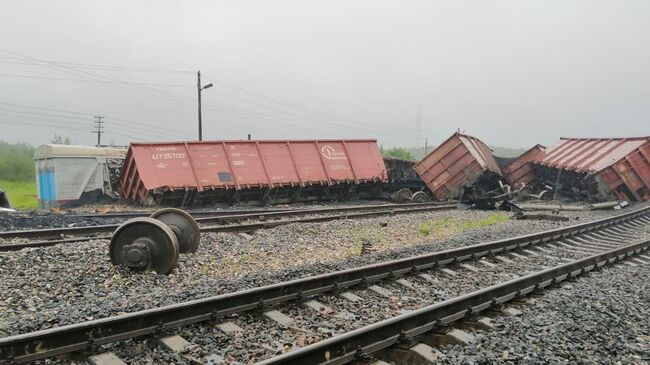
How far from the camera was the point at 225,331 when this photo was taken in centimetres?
433

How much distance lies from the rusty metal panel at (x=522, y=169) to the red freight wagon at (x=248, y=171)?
6194 mm

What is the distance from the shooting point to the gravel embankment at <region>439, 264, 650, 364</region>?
156 inches

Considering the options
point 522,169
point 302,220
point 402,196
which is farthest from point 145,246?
point 522,169

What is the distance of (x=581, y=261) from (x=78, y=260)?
7438 millimetres

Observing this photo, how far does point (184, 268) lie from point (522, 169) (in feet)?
65.3

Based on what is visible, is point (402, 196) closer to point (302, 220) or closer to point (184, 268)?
point (302, 220)

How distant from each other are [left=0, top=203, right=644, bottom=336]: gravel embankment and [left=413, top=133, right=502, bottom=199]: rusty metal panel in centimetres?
793

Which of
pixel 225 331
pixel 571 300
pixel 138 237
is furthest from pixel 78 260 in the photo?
pixel 571 300

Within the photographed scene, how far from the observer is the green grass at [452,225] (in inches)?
468

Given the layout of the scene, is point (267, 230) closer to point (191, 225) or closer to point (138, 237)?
point (191, 225)

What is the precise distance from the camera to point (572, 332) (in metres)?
4.57

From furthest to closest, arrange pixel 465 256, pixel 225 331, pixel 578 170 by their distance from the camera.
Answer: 1. pixel 578 170
2. pixel 465 256
3. pixel 225 331

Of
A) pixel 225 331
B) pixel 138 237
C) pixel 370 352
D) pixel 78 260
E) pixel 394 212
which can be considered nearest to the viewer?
pixel 370 352

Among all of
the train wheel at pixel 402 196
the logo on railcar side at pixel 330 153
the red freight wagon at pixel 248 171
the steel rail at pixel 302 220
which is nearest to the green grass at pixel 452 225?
the steel rail at pixel 302 220
